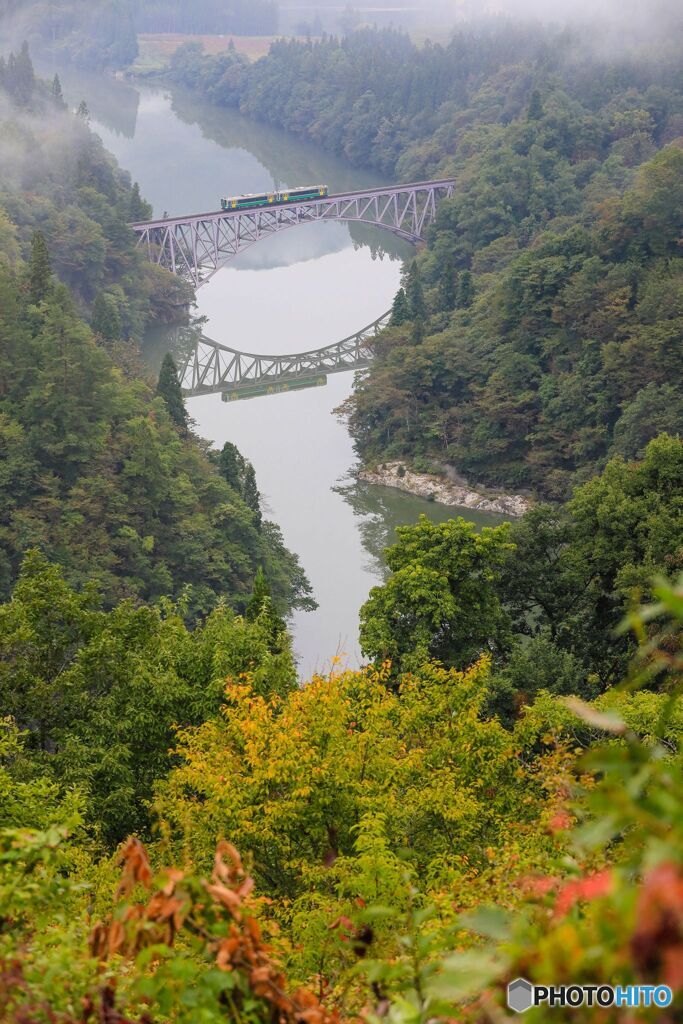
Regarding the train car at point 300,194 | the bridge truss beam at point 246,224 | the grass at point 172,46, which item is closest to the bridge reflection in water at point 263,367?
the bridge truss beam at point 246,224

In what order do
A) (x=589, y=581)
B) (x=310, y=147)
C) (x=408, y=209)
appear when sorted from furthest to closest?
(x=310, y=147)
(x=408, y=209)
(x=589, y=581)

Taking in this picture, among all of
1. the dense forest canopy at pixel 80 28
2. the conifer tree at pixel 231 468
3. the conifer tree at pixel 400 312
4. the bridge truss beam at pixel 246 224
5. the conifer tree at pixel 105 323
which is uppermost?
the dense forest canopy at pixel 80 28

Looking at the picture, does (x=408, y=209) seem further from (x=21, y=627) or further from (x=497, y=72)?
(x=21, y=627)

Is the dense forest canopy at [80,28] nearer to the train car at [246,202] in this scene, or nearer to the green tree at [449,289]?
the train car at [246,202]

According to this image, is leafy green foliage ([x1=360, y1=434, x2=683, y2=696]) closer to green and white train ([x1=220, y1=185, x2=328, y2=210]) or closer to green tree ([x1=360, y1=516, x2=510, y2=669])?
green tree ([x1=360, y1=516, x2=510, y2=669])

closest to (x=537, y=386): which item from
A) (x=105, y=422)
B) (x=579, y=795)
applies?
(x=105, y=422)

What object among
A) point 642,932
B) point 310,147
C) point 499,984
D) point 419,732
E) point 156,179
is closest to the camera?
point 642,932

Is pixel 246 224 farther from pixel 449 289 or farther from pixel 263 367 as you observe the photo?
pixel 449 289

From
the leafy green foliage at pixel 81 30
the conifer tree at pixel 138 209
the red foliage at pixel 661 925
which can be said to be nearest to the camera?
the red foliage at pixel 661 925

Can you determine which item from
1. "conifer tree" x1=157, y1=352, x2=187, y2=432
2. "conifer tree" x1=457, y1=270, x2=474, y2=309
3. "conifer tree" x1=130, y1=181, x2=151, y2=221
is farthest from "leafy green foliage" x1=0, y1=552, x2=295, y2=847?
"conifer tree" x1=130, y1=181, x2=151, y2=221
